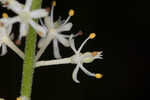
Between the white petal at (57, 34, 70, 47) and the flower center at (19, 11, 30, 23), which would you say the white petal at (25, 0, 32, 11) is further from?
the white petal at (57, 34, 70, 47)

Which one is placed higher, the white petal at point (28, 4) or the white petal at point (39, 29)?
the white petal at point (28, 4)

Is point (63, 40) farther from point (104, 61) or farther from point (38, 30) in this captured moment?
point (104, 61)

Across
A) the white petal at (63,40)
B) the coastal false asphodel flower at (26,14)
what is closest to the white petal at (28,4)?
the coastal false asphodel flower at (26,14)

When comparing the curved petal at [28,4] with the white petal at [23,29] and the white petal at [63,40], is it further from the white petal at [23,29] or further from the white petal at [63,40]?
the white petal at [63,40]

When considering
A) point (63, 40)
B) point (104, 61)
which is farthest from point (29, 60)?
point (104, 61)

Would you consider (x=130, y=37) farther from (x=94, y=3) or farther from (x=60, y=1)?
(x=60, y=1)

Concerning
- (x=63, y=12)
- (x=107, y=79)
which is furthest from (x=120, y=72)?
(x=63, y=12)
